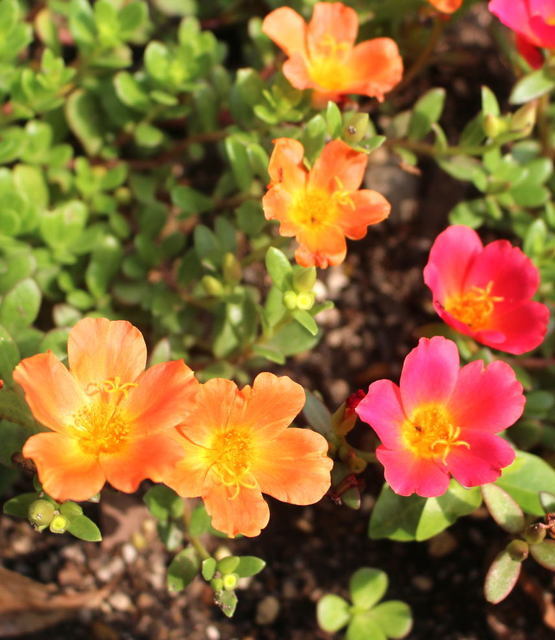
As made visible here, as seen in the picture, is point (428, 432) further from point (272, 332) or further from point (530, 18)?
point (530, 18)

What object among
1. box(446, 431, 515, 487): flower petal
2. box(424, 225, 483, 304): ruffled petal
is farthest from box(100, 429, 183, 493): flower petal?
box(424, 225, 483, 304): ruffled petal

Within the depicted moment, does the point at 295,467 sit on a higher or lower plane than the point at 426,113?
lower

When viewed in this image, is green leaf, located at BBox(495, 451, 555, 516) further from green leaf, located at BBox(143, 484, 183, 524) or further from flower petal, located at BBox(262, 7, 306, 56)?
flower petal, located at BBox(262, 7, 306, 56)

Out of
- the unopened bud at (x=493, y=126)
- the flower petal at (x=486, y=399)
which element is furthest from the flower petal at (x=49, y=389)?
the unopened bud at (x=493, y=126)

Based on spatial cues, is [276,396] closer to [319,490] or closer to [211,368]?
[319,490]

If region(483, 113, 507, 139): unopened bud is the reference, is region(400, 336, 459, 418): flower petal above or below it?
below

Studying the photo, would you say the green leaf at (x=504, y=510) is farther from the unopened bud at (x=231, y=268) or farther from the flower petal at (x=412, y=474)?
the unopened bud at (x=231, y=268)

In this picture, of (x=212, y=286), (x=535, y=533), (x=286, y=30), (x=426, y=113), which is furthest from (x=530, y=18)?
(x=535, y=533)

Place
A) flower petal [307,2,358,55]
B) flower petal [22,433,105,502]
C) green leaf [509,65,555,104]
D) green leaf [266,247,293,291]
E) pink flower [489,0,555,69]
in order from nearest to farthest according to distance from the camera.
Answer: flower petal [22,433,105,502] → green leaf [266,247,293,291] → pink flower [489,0,555,69] → flower petal [307,2,358,55] → green leaf [509,65,555,104]
